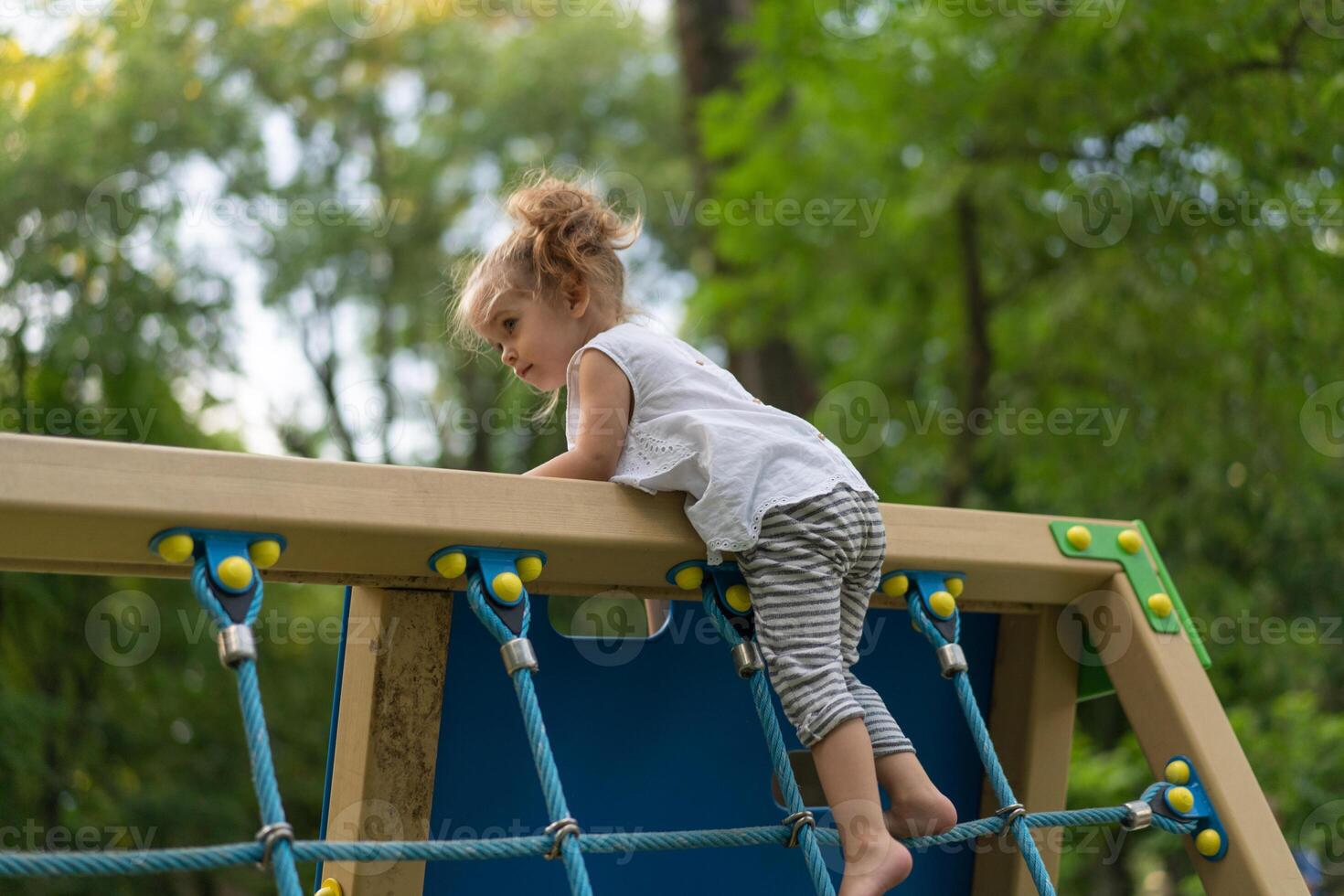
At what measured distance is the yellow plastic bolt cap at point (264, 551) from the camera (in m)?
1.37

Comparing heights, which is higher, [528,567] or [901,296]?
[901,296]

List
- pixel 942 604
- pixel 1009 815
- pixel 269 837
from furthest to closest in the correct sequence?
pixel 942 604
pixel 1009 815
pixel 269 837

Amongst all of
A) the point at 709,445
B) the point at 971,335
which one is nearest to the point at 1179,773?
the point at 709,445

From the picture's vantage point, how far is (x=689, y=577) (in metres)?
1.69

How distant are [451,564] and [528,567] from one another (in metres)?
0.09

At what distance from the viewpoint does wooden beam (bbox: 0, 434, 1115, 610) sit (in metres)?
1.27

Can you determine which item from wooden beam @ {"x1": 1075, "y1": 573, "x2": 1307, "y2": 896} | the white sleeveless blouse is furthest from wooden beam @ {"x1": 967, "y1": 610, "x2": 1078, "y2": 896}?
the white sleeveless blouse

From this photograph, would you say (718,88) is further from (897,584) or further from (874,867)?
(874,867)

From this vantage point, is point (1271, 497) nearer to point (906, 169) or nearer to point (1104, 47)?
point (1104, 47)

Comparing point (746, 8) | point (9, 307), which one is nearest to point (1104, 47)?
point (746, 8)

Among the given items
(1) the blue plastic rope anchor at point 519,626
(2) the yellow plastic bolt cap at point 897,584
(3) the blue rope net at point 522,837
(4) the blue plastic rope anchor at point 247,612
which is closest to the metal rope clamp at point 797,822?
(3) the blue rope net at point 522,837

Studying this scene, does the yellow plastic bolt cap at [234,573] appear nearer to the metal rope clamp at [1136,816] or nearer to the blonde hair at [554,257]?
the blonde hair at [554,257]

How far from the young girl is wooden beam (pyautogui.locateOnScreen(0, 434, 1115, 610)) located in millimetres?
70

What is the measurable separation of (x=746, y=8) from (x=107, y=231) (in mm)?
3665
